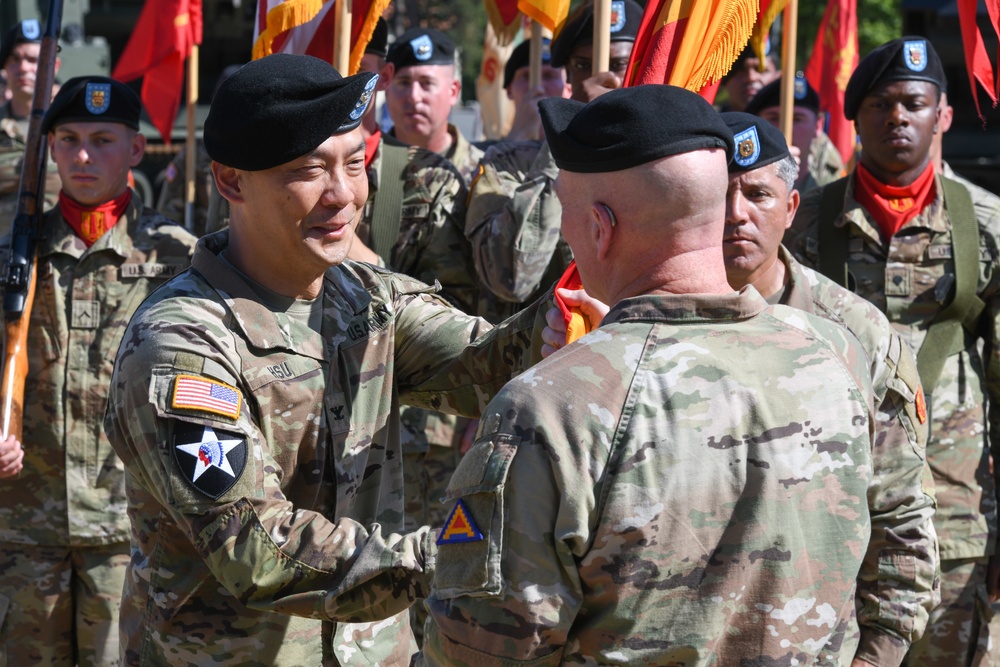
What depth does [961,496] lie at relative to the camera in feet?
15.6

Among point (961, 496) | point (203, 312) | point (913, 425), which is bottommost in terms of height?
point (961, 496)

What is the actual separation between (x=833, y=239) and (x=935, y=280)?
0.44m

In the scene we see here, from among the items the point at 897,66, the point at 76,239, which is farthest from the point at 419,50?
the point at 897,66

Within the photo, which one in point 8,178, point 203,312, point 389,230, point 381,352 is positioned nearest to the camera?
point 203,312

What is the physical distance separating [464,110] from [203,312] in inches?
499

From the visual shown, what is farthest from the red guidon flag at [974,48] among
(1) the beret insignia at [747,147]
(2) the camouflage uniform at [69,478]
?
(2) the camouflage uniform at [69,478]

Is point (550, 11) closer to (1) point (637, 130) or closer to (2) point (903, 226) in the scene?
(2) point (903, 226)

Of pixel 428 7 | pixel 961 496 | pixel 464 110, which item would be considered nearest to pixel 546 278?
pixel 961 496

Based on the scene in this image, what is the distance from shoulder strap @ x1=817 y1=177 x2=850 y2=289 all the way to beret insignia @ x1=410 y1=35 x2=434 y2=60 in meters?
2.56

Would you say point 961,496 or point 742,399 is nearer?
point 742,399

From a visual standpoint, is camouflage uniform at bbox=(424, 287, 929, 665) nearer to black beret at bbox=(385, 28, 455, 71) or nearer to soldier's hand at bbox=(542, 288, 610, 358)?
soldier's hand at bbox=(542, 288, 610, 358)

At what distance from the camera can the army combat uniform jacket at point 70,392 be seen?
4.66 metres

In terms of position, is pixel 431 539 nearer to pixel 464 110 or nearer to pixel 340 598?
pixel 340 598

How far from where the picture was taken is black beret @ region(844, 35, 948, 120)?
5016mm
